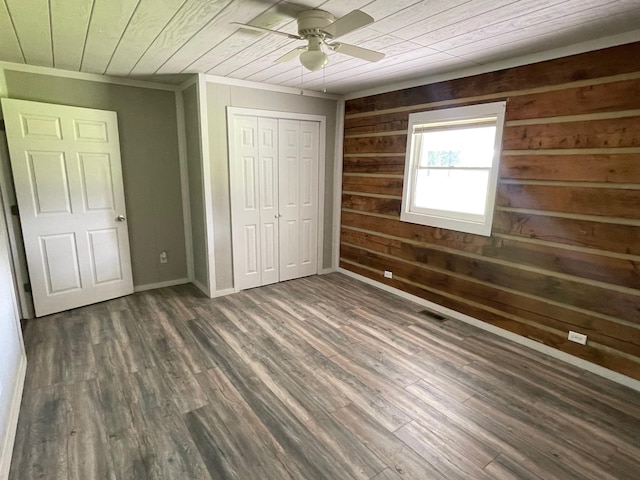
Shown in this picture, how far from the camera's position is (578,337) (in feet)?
8.25

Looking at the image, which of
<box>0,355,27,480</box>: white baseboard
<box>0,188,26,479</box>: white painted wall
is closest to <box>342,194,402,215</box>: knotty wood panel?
<box>0,188,26,479</box>: white painted wall

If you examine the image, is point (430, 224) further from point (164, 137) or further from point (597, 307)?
point (164, 137)

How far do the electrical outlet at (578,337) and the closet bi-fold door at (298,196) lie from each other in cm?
293

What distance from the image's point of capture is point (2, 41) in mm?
2383

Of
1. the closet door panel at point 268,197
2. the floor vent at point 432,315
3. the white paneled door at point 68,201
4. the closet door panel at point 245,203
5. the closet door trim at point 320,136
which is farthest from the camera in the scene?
the closet door panel at point 268,197

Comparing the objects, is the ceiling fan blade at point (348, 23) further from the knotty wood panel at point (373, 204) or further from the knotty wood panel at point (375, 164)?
the knotty wood panel at point (373, 204)

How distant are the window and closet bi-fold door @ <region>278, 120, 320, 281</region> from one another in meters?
1.29

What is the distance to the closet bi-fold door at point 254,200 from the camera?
3762 mm

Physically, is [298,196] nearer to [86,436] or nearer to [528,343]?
[528,343]

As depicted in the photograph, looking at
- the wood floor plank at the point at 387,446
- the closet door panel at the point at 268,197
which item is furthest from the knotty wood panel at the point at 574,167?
the closet door panel at the point at 268,197

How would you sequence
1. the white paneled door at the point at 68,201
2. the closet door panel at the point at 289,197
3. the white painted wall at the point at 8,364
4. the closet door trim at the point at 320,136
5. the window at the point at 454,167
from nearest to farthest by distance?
the white painted wall at the point at 8,364, the window at the point at 454,167, the white paneled door at the point at 68,201, the closet door trim at the point at 320,136, the closet door panel at the point at 289,197

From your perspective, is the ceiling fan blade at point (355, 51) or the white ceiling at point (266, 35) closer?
the white ceiling at point (266, 35)

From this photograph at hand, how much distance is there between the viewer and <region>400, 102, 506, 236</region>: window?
2918 mm

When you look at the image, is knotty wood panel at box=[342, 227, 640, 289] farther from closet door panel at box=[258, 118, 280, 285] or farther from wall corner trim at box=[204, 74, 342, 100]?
wall corner trim at box=[204, 74, 342, 100]
